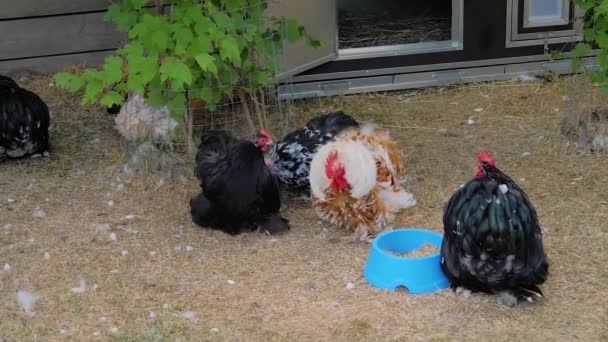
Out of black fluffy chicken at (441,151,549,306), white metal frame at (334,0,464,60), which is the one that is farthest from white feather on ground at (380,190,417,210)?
white metal frame at (334,0,464,60)

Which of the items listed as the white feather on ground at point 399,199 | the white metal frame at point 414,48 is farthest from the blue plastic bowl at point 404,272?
the white metal frame at point 414,48

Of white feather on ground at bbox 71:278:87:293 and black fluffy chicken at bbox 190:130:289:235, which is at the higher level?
black fluffy chicken at bbox 190:130:289:235

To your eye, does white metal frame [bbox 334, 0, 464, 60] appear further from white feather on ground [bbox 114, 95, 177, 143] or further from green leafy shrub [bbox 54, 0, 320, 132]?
white feather on ground [bbox 114, 95, 177, 143]

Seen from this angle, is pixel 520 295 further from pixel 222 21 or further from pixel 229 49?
pixel 222 21

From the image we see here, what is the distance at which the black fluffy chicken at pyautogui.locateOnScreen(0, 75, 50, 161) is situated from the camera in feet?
16.9

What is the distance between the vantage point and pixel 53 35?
6484 millimetres

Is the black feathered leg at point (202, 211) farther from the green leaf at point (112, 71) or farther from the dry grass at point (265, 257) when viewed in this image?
the green leaf at point (112, 71)

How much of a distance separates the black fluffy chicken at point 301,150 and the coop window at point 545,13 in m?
2.34

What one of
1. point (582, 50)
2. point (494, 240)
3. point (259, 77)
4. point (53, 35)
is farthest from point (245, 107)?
point (53, 35)

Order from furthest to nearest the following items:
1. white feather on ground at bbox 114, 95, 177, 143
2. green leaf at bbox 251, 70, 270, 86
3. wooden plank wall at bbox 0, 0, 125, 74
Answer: wooden plank wall at bbox 0, 0, 125, 74, white feather on ground at bbox 114, 95, 177, 143, green leaf at bbox 251, 70, 270, 86

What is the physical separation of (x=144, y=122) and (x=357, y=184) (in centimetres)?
178

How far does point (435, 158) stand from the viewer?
516cm

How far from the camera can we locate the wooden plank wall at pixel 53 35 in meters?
6.40

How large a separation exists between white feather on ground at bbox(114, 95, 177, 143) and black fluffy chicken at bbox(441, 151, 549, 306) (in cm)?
214
